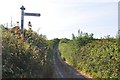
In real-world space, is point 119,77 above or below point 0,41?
below

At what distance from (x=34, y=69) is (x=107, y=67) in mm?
8632

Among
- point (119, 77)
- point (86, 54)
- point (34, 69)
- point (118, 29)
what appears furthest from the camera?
point (86, 54)

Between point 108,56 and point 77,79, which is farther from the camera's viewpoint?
point 77,79

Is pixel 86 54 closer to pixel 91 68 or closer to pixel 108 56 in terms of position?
pixel 91 68

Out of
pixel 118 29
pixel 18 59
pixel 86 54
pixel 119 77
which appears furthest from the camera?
pixel 86 54

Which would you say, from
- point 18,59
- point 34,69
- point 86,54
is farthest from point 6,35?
point 86,54

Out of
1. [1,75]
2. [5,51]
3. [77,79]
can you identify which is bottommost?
[77,79]

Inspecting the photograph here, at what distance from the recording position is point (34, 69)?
12766mm

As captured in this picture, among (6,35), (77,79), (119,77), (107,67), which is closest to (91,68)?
(77,79)

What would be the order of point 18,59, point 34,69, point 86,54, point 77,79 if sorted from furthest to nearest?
1. point 86,54
2. point 77,79
3. point 34,69
4. point 18,59

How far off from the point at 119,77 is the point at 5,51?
425 inches

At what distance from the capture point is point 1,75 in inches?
311

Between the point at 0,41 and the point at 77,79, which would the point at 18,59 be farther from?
the point at 77,79

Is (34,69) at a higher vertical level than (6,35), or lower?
lower
